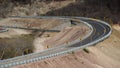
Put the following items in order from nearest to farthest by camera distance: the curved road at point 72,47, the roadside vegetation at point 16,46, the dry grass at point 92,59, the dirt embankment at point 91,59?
the curved road at point 72,47, the dirt embankment at point 91,59, the dry grass at point 92,59, the roadside vegetation at point 16,46

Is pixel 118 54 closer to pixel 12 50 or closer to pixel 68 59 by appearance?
pixel 68 59

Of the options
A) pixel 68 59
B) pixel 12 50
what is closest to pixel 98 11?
pixel 12 50

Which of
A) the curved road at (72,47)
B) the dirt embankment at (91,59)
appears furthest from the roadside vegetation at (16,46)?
the dirt embankment at (91,59)

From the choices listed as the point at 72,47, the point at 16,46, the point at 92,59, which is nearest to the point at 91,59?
the point at 92,59

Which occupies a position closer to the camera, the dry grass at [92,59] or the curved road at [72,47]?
the curved road at [72,47]

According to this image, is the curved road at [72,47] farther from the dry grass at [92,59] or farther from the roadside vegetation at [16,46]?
the roadside vegetation at [16,46]

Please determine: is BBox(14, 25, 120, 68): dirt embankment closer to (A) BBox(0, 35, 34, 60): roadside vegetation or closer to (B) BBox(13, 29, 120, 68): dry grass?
(B) BBox(13, 29, 120, 68): dry grass

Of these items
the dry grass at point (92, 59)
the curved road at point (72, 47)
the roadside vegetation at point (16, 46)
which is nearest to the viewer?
the curved road at point (72, 47)

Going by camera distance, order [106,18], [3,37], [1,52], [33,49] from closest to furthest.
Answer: [1,52] → [33,49] → [3,37] → [106,18]

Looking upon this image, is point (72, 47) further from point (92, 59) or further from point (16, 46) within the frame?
point (16, 46)
